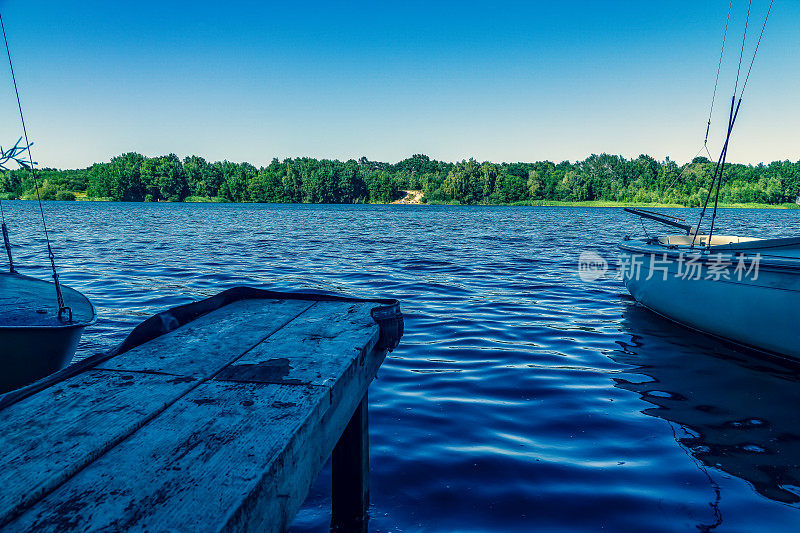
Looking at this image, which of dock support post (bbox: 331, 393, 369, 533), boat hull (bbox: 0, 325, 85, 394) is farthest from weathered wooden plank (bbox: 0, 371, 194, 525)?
boat hull (bbox: 0, 325, 85, 394)

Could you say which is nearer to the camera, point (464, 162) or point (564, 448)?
point (564, 448)

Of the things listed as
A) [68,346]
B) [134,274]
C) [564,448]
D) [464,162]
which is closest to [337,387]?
[564,448]

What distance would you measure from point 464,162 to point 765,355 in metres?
135

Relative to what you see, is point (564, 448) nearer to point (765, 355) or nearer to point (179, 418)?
point (179, 418)

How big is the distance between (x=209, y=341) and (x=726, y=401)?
5208 mm

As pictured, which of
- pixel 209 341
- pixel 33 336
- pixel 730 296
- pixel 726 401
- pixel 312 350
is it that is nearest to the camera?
pixel 312 350

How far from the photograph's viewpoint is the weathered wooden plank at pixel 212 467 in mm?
1194

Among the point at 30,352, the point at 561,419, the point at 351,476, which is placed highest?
the point at 30,352

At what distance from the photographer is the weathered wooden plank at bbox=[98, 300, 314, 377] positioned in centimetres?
214

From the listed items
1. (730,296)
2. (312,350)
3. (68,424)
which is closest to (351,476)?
(312,350)

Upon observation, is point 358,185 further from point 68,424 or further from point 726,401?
point 68,424

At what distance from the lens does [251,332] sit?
8.87 ft

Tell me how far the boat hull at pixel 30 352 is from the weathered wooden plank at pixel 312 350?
2.59 metres

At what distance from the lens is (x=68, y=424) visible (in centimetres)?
161
